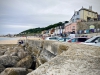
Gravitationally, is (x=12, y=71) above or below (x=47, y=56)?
below

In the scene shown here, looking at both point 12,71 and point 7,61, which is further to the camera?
point 7,61

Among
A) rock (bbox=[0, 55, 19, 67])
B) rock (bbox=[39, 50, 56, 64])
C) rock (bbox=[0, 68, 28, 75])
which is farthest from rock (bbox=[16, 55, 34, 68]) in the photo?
rock (bbox=[0, 68, 28, 75])

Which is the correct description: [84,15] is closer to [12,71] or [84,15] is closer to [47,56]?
[47,56]

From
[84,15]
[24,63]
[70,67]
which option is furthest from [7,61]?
[84,15]

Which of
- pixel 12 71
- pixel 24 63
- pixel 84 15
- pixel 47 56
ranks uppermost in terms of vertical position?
pixel 84 15

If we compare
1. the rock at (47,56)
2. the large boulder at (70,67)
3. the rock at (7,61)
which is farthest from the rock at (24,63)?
the large boulder at (70,67)

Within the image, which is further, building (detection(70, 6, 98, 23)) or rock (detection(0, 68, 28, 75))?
building (detection(70, 6, 98, 23))

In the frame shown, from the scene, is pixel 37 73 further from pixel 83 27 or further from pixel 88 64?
pixel 83 27

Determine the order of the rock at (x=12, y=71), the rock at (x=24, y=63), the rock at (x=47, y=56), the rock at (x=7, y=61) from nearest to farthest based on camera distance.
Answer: the rock at (x=12, y=71), the rock at (x=47, y=56), the rock at (x=24, y=63), the rock at (x=7, y=61)

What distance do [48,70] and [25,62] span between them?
20.1 feet

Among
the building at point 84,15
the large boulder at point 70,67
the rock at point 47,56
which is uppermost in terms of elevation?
the building at point 84,15

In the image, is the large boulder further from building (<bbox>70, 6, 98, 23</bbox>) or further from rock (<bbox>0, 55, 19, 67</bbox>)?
building (<bbox>70, 6, 98, 23</bbox>)

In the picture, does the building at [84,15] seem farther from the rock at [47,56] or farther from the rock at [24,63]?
the rock at [47,56]

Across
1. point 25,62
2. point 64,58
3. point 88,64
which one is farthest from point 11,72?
point 88,64
